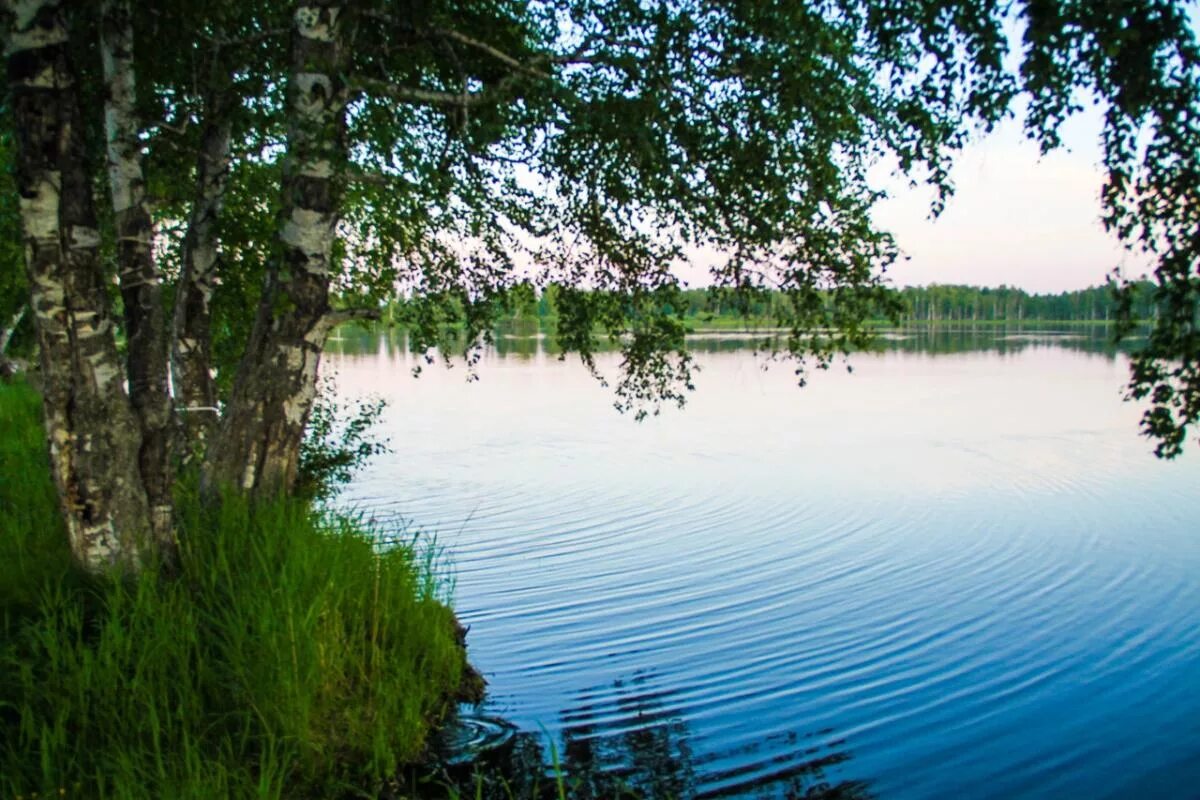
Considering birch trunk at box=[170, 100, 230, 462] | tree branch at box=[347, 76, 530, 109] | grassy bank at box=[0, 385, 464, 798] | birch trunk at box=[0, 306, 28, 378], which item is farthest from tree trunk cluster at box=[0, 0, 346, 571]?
birch trunk at box=[0, 306, 28, 378]

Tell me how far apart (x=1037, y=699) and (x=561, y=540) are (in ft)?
26.8

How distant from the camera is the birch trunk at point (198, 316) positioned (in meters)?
10.0

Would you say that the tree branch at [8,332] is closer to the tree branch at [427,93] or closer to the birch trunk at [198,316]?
the birch trunk at [198,316]

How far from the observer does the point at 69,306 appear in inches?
250

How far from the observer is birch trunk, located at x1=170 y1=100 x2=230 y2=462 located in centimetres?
1002

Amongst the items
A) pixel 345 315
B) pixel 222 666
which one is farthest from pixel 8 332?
pixel 222 666

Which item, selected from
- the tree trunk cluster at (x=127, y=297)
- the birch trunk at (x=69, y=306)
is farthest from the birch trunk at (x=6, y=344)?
the birch trunk at (x=69, y=306)

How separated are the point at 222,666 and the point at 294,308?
2.70 m

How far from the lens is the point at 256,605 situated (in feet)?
20.5

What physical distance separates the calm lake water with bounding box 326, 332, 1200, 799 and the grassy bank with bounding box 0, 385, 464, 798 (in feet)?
5.60

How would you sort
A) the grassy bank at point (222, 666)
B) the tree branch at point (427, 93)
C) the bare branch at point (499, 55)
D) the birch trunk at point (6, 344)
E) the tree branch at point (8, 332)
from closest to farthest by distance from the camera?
the grassy bank at point (222, 666), the tree branch at point (427, 93), the bare branch at point (499, 55), the tree branch at point (8, 332), the birch trunk at point (6, 344)

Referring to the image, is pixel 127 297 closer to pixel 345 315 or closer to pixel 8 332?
pixel 345 315

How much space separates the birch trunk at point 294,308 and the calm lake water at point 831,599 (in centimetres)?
298

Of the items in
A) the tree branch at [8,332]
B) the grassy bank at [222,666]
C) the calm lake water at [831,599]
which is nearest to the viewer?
the grassy bank at [222,666]
